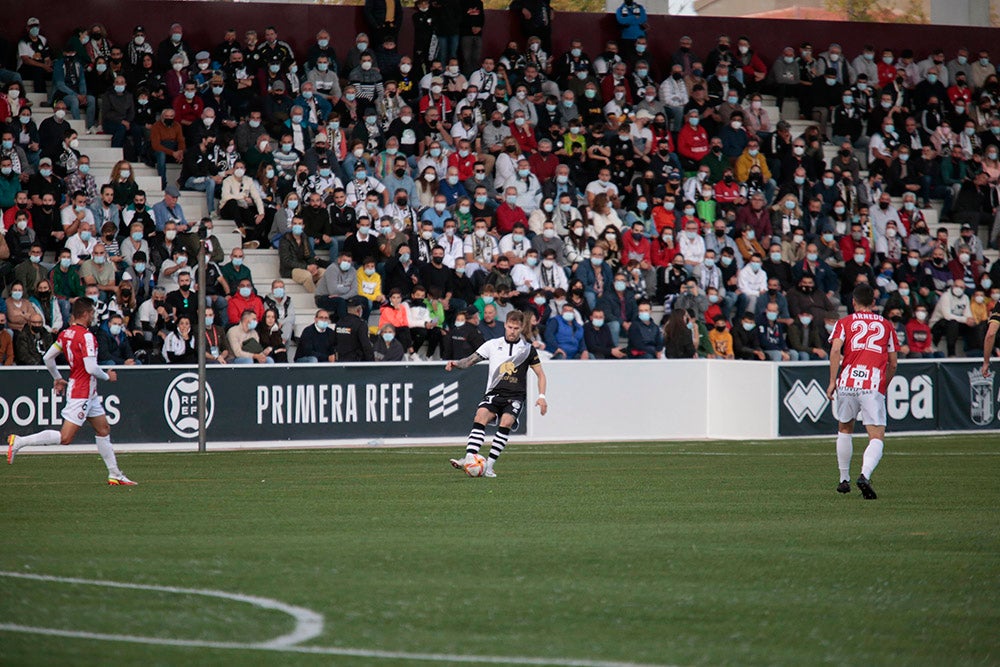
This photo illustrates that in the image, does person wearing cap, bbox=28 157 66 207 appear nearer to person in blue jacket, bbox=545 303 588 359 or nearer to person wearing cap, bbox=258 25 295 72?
person wearing cap, bbox=258 25 295 72

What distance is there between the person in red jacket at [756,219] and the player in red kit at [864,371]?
15578 mm

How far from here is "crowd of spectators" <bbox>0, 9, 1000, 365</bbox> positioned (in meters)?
24.5

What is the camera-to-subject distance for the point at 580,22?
1340 inches

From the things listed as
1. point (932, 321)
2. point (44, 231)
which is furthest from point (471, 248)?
point (932, 321)

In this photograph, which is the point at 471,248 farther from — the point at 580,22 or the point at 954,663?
the point at 954,663

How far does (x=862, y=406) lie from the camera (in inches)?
560

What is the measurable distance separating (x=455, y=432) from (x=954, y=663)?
1786 centimetres

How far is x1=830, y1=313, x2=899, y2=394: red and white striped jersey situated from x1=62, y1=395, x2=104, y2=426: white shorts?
26.3ft

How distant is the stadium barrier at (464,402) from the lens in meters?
22.5

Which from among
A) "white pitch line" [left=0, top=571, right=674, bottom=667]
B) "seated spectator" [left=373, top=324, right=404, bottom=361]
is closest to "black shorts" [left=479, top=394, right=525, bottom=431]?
"seated spectator" [left=373, top=324, right=404, bottom=361]

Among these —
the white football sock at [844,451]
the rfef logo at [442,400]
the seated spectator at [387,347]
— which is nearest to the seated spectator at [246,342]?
the seated spectator at [387,347]

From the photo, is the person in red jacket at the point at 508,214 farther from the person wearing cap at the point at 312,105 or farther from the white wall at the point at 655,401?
the white wall at the point at 655,401

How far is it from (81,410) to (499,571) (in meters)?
8.01

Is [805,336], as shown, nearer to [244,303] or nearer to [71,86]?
[244,303]
